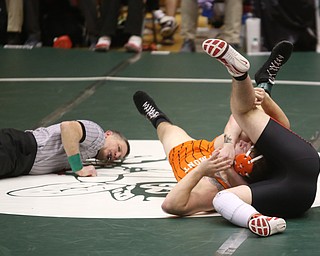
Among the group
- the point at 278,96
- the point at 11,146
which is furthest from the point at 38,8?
the point at 11,146

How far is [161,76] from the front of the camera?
7.70 metres

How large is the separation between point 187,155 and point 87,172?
572 mm

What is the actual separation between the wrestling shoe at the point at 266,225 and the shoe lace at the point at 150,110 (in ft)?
5.45

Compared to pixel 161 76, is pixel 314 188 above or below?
above

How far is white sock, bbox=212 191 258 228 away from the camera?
3.92 meters

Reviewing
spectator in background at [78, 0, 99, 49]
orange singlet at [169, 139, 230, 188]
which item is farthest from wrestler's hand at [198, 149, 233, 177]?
spectator in background at [78, 0, 99, 49]

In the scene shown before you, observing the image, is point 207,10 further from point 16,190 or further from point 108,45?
point 16,190

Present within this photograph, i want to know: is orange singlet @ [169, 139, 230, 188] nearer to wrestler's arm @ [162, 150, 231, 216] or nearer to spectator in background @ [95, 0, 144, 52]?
wrestler's arm @ [162, 150, 231, 216]

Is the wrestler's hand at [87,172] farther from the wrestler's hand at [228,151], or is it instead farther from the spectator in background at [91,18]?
the spectator in background at [91,18]

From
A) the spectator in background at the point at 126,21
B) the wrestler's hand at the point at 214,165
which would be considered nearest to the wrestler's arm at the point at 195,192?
the wrestler's hand at the point at 214,165

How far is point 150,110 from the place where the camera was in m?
5.43

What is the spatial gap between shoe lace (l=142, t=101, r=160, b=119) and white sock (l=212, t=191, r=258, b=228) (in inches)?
56.9

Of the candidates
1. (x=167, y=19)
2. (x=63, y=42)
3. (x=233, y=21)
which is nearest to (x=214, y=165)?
(x=233, y=21)

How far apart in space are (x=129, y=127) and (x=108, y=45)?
10.4 feet
